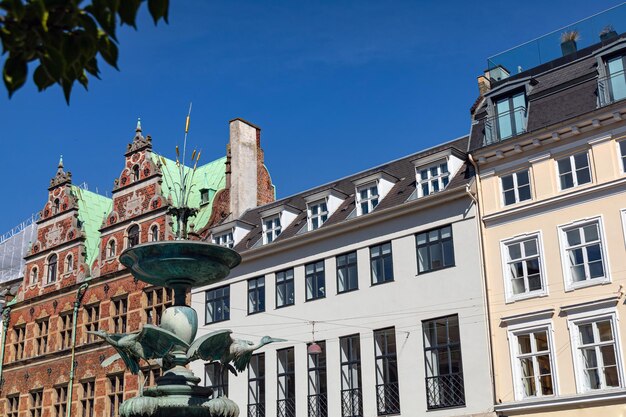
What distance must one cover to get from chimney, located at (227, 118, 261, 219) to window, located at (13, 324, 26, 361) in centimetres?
1267

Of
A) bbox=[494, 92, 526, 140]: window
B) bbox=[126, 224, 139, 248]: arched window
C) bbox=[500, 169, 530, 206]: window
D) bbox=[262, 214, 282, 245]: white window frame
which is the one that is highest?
bbox=[494, 92, 526, 140]: window

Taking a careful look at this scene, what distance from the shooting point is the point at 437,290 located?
92.0 feet

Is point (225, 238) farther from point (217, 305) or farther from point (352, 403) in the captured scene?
point (352, 403)

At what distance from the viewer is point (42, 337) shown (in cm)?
4131

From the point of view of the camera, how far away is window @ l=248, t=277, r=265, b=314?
110ft

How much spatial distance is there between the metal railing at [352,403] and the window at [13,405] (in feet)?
62.2

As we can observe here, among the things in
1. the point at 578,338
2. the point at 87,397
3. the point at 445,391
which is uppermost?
the point at 578,338

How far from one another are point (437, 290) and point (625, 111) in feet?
26.3

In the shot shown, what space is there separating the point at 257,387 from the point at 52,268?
588 inches

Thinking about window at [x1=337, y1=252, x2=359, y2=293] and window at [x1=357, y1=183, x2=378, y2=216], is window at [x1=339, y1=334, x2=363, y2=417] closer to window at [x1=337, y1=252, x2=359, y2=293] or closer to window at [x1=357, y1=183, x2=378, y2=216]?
window at [x1=337, y1=252, x2=359, y2=293]

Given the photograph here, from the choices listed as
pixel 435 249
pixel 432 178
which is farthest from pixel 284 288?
pixel 432 178

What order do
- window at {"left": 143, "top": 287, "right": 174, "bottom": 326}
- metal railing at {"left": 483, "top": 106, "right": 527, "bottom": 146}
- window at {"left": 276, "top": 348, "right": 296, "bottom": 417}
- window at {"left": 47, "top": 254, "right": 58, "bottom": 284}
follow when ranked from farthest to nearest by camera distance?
1. window at {"left": 47, "top": 254, "right": 58, "bottom": 284}
2. window at {"left": 143, "top": 287, "right": 174, "bottom": 326}
3. window at {"left": 276, "top": 348, "right": 296, "bottom": 417}
4. metal railing at {"left": 483, "top": 106, "right": 527, "bottom": 146}

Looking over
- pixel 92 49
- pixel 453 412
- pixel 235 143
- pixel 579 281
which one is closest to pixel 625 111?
pixel 579 281

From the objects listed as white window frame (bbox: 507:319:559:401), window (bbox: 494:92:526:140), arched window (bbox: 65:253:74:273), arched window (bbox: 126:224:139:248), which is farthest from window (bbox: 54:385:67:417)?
window (bbox: 494:92:526:140)
